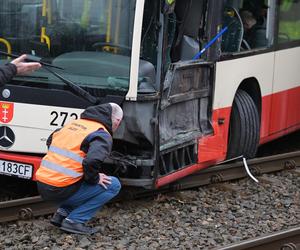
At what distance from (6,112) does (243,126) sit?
2632 millimetres

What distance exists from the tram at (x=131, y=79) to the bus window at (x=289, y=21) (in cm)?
121

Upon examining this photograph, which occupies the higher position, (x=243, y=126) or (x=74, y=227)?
(x=243, y=126)

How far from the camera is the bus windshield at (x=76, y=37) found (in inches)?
235

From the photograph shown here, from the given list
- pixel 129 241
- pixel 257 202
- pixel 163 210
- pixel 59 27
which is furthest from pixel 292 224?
pixel 59 27

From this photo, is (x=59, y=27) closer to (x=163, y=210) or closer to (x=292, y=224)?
(x=163, y=210)

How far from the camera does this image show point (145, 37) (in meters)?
5.94

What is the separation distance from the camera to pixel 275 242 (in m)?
5.40

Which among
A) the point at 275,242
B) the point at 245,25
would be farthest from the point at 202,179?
the point at 275,242

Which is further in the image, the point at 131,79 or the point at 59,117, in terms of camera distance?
the point at 59,117

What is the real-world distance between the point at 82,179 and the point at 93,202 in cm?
26

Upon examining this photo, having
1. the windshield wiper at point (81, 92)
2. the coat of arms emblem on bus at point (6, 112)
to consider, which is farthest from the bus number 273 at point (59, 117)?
the coat of arms emblem on bus at point (6, 112)

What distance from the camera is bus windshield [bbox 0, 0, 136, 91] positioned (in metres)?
5.96

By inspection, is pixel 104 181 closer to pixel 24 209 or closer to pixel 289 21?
pixel 24 209

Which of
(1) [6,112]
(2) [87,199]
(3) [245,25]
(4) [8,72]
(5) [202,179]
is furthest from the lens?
(3) [245,25]
